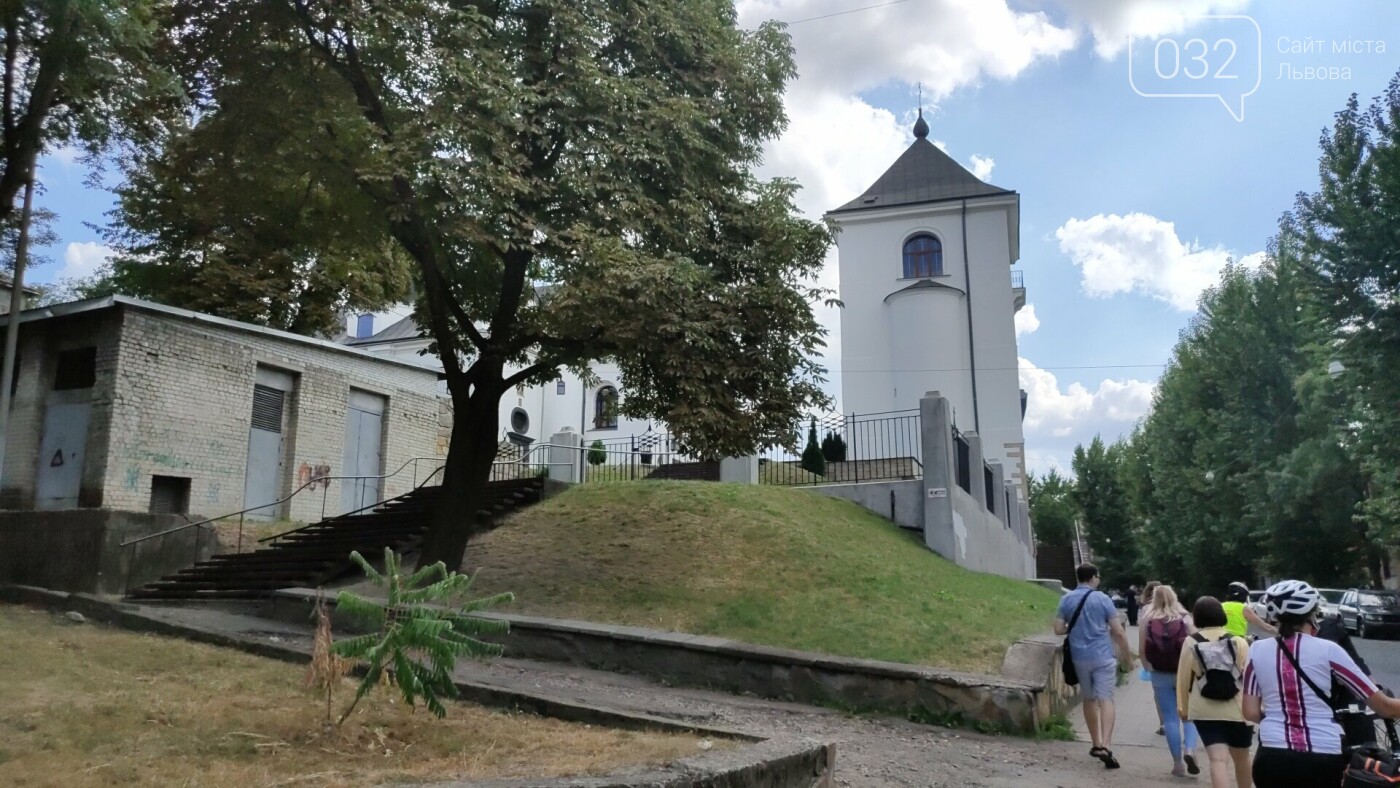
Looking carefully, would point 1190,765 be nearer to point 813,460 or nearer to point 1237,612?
point 1237,612

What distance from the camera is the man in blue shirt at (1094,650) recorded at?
7738mm

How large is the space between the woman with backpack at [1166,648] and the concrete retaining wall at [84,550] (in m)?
13.9

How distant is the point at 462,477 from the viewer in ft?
43.4

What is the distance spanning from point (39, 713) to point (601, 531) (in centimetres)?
934

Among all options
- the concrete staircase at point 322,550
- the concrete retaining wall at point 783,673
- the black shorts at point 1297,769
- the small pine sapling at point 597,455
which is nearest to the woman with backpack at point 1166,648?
the concrete retaining wall at point 783,673

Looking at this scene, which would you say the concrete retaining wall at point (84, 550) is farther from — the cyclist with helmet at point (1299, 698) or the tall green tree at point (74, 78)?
the cyclist with helmet at point (1299, 698)

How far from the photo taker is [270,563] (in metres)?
14.7

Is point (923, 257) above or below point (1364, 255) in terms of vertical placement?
above

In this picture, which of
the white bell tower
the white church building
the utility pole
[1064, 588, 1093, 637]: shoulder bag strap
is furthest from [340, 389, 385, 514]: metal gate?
the white bell tower

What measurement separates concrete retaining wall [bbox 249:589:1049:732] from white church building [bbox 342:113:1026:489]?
2531 cm

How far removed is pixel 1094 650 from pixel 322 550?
38.5ft

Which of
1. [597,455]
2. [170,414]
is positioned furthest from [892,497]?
[170,414]

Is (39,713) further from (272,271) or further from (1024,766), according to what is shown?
(272,271)

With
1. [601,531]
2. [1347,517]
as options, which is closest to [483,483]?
[601,531]
